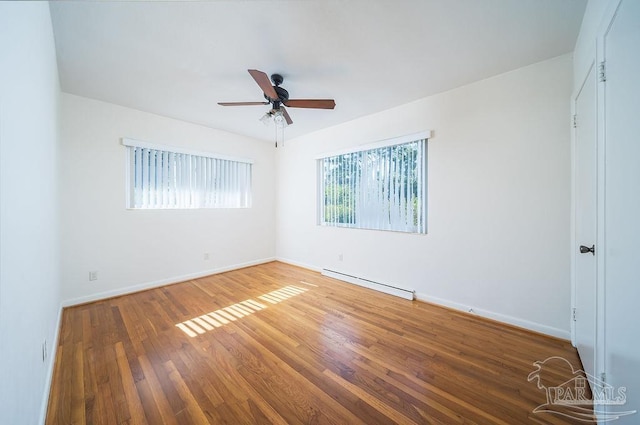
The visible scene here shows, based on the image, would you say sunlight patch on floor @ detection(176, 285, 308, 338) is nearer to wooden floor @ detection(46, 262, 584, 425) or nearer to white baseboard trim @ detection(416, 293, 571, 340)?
wooden floor @ detection(46, 262, 584, 425)

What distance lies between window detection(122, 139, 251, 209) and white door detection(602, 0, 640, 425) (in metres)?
4.47

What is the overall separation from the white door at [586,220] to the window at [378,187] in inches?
52.1

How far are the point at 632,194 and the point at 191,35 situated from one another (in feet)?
9.72

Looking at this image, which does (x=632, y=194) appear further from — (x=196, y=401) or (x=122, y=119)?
(x=122, y=119)

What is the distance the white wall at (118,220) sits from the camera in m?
2.71

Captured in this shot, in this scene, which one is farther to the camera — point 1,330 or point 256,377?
point 256,377

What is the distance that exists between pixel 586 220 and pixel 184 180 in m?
4.73

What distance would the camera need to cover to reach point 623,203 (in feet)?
3.35

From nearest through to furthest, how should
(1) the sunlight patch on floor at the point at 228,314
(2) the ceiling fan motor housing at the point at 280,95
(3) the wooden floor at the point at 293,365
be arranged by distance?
(3) the wooden floor at the point at 293,365, (1) the sunlight patch on floor at the point at 228,314, (2) the ceiling fan motor housing at the point at 280,95

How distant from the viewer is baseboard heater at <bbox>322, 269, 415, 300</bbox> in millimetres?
2947

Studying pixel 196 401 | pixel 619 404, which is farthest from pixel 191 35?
pixel 619 404

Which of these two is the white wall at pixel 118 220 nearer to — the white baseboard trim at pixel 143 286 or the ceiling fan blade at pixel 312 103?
the white baseboard trim at pixel 143 286

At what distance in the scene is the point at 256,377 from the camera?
1.58 meters

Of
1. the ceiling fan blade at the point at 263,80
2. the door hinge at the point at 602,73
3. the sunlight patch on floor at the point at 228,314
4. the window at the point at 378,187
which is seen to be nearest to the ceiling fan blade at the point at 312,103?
the ceiling fan blade at the point at 263,80
